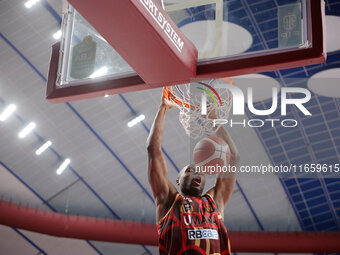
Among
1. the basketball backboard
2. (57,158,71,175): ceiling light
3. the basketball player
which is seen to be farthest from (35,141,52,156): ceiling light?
the basketball player

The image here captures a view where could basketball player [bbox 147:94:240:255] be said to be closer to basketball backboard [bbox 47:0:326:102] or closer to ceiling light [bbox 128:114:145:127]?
basketball backboard [bbox 47:0:326:102]

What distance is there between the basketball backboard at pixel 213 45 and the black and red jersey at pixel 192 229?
146 cm

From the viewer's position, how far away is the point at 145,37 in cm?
570

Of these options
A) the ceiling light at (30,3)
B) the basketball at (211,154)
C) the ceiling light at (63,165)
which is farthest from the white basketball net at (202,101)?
the ceiling light at (63,165)

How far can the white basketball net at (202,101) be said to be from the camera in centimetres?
623

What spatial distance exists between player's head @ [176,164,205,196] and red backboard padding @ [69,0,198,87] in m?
1.12

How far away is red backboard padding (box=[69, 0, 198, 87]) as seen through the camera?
17.6 feet

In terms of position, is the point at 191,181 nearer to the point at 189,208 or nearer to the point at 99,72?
the point at 189,208

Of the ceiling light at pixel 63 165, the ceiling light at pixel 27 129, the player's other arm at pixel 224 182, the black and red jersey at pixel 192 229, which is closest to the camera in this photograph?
the black and red jersey at pixel 192 229

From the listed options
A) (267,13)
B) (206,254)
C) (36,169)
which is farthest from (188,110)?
(36,169)

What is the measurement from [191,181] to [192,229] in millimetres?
549

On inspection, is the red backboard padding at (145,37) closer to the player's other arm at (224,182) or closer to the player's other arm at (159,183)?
the player's other arm at (224,182)

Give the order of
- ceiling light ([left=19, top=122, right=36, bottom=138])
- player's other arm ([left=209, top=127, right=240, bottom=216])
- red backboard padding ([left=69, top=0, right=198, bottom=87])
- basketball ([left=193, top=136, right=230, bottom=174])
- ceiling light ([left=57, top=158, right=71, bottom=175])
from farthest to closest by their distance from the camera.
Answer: ceiling light ([left=57, top=158, right=71, bottom=175]) < ceiling light ([left=19, top=122, right=36, bottom=138]) < player's other arm ([left=209, top=127, right=240, bottom=216]) < basketball ([left=193, top=136, right=230, bottom=174]) < red backboard padding ([left=69, top=0, right=198, bottom=87])

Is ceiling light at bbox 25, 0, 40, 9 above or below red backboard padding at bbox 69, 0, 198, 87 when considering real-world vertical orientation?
above
